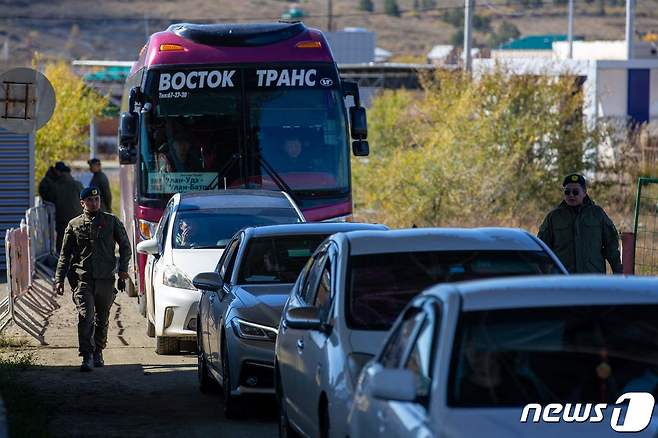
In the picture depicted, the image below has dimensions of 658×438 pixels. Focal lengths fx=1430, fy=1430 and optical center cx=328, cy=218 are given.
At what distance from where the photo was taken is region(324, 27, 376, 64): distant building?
85688mm

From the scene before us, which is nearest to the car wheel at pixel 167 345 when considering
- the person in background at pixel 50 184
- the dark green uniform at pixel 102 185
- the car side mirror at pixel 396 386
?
the car side mirror at pixel 396 386

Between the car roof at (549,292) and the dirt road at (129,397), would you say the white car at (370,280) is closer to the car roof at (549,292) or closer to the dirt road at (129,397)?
the car roof at (549,292)

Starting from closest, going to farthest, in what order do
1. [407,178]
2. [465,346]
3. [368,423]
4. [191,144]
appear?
1. [465,346]
2. [368,423]
3. [191,144]
4. [407,178]

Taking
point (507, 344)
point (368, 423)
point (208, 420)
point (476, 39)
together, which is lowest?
point (208, 420)

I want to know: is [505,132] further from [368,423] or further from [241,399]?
[368,423]

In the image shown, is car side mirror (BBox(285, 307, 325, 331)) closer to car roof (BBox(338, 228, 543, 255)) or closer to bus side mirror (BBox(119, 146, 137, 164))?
car roof (BBox(338, 228, 543, 255))

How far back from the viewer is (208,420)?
10.7 meters

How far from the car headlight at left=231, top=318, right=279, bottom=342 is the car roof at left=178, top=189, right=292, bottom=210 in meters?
4.67

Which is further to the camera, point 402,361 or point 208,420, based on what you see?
point 208,420

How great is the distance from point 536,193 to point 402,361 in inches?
1219

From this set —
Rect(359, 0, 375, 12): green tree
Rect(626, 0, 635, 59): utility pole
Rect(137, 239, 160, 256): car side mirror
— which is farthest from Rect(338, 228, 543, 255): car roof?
Rect(359, 0, 375, 12): green tree

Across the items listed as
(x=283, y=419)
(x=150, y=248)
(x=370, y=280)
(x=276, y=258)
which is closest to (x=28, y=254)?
(x=150, y=248)

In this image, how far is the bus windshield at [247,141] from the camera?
714 inches

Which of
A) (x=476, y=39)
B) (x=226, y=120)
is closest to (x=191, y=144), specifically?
(x=226, y=120)
